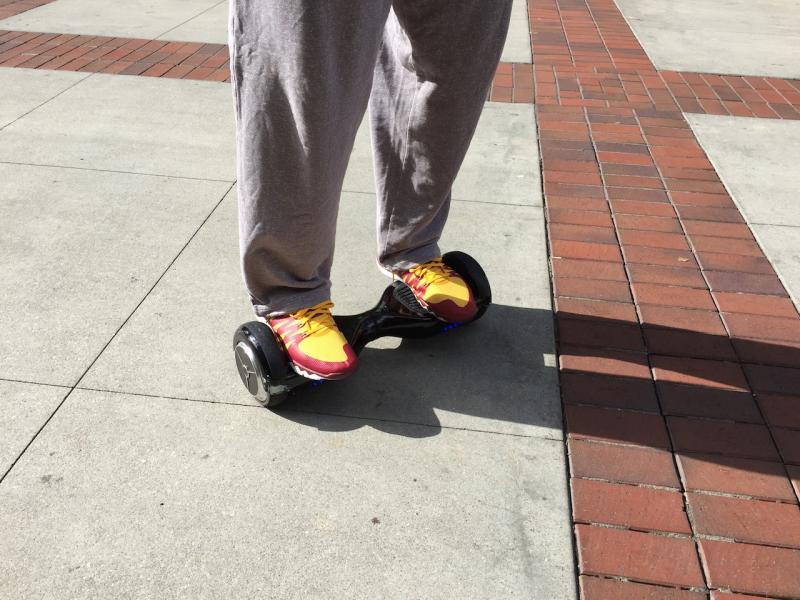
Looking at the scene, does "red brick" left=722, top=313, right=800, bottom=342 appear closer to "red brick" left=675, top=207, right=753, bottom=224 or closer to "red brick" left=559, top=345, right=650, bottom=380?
"red brick" left=559, top=345, right=650, bottom=380

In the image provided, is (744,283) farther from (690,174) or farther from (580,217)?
(690,174)

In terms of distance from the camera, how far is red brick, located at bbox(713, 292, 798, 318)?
254 cm

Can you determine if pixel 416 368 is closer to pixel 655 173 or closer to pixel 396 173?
pixel 396 173

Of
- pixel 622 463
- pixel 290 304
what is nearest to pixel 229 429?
pixel 290 304

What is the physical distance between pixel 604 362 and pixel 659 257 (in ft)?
2.36

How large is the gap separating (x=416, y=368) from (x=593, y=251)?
0.93 m

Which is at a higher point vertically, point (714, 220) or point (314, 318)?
point (314, 318)

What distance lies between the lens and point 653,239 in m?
2.97

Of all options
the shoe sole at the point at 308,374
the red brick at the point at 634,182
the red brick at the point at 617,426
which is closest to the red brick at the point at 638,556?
the red brick at the point at 617,426

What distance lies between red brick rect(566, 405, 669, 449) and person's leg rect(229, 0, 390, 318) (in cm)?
73

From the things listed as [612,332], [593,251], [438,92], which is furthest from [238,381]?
[593,251]

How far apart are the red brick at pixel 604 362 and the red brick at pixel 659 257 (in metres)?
0.59

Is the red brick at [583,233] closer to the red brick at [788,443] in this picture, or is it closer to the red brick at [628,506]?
the red brick at [788,443]

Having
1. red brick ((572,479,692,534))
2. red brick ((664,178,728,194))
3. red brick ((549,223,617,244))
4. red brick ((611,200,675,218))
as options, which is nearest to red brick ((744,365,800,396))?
red brick ((572,479,692,534))
